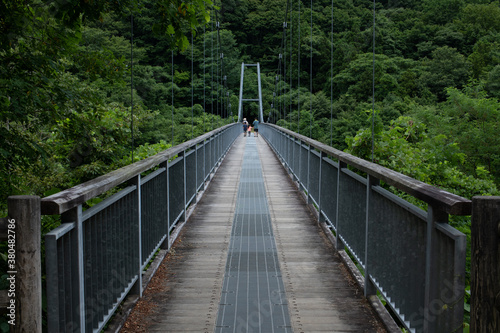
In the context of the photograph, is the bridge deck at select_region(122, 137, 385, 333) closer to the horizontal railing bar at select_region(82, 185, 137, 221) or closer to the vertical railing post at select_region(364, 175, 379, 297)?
the vertical railing post at select_region(364, 175, 379, 297)

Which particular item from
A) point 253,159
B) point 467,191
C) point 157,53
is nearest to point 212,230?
point 467,191

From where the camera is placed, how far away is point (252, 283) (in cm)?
329

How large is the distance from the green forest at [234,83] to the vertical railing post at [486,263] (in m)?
2.03

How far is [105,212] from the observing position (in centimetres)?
224

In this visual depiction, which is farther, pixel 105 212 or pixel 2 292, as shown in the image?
pixel 105 212

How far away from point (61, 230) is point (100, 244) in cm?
48

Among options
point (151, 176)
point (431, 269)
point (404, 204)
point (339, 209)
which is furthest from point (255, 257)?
point (431, 269)

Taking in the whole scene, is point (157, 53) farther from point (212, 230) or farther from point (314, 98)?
point (212, 230)

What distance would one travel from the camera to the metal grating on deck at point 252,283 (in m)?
2.66

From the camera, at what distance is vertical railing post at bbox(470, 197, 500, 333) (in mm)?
1388

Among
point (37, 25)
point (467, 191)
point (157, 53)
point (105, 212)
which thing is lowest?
point (467, 191)

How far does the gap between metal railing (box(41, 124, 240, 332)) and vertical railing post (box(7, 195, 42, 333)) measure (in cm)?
11

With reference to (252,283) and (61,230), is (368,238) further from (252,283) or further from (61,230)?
(61,230)

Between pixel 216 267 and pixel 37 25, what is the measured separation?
219 cm
